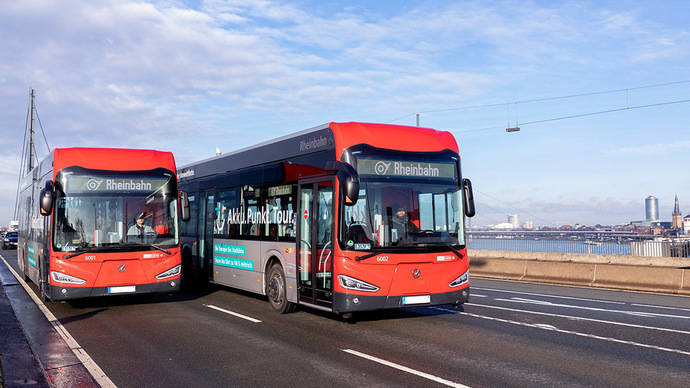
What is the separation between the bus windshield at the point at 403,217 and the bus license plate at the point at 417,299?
0.80 m

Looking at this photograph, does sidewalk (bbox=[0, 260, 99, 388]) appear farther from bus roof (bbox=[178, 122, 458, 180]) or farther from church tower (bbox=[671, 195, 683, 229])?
church tower (bbox=[671, 195, 683, 229])

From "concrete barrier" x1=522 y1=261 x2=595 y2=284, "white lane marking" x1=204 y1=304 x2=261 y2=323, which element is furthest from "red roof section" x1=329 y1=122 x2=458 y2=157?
"concrete barrier" x1=522 y1=261 x2=595 y2=284

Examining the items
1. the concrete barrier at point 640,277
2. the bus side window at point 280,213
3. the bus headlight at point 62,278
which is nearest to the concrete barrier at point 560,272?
the concrete barrier at point 640,277

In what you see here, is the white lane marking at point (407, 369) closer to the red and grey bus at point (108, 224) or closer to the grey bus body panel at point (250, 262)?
the grey bus body panel at point (250, 262)

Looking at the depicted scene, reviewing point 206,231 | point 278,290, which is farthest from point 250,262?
point 206,231

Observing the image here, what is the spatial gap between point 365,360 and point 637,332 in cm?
469

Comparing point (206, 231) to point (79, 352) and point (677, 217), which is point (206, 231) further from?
point (677, 217)

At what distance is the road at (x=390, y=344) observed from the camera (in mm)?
7125

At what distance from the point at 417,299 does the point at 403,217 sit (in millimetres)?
1330

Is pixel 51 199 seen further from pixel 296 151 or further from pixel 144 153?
pixel 296 151

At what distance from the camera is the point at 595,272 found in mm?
19156

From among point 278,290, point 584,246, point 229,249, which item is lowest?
point 278,290

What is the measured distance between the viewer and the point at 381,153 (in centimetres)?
1040

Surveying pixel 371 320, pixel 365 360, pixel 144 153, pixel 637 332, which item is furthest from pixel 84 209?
pixel 637 332
